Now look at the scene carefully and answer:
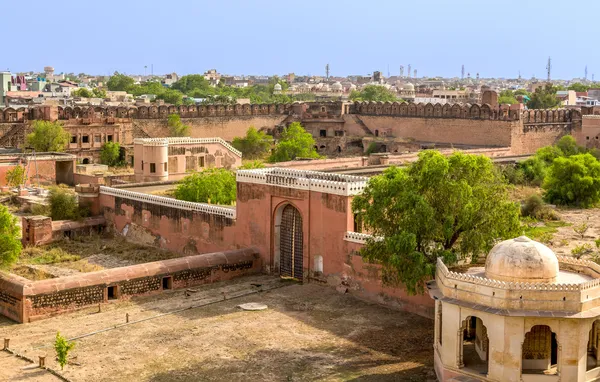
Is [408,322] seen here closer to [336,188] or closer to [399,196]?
[399,196]

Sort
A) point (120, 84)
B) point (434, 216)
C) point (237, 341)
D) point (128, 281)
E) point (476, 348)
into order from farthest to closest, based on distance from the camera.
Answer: point (120, 84), point (128, 281), point (434, 216), point (237, 341), point (476, 348)

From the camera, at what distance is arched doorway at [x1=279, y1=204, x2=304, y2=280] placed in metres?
19.9

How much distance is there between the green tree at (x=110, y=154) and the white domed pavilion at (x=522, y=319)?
91.5ft

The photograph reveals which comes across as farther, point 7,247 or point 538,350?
point 7,247

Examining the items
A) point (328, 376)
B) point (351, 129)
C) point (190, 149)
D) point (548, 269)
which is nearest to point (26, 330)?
point (328, 376)

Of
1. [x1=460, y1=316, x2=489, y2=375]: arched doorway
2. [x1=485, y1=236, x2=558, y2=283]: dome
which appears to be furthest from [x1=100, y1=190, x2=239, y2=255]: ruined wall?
[x1=485, y1=236, x2=558, y2=283]: dome

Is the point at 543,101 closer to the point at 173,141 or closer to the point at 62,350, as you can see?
the point at 173,141

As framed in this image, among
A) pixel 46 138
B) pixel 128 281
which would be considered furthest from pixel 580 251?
pixel 46 138

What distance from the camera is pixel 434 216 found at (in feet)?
52.5

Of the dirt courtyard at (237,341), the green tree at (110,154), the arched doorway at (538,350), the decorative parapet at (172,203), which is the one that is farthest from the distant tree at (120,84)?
the arched doorway at (538,350)

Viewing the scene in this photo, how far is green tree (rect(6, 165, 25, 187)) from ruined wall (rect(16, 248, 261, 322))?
1441cm

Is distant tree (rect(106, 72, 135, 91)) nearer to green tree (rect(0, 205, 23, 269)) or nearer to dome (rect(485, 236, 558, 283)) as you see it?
green tree (rect(0, 205, 23, 269))

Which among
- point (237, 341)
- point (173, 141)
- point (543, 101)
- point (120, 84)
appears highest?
point (120, 84)

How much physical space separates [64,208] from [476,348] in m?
15.0
